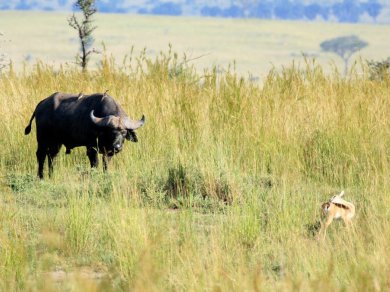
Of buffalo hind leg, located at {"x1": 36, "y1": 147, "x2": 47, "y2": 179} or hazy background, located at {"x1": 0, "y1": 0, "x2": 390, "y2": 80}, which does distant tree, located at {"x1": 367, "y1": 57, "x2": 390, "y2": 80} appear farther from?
hazy background, located at {"x1": 0, "y1": 0, "x2": 390, "y2": 80}

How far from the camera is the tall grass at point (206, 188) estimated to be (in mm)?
5812

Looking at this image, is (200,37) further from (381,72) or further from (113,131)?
(113,131)

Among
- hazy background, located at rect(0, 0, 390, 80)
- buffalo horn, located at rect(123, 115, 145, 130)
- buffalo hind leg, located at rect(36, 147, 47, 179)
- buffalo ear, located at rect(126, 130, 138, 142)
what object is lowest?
hazy background, located at rect(0, 0, 390, 80)

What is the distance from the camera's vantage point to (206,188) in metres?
9.00

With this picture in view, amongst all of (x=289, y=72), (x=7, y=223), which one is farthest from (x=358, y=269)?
(x=289, y=72)

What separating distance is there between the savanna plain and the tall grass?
0.02 metres

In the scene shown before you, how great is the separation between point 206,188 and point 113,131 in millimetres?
2217

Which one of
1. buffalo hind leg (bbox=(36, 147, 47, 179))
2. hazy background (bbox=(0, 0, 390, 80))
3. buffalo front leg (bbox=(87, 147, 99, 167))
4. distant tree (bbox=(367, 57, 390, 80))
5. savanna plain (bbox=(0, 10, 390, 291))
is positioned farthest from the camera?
hazy background (bbox=(0, 0, 390, 80))

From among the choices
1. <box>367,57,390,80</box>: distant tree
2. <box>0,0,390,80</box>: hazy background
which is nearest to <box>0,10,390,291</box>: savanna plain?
<box>367,57,390,80</box>: distant tree

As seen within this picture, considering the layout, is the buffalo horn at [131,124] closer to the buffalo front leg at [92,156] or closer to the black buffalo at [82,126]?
the black buffalo at [82,126]

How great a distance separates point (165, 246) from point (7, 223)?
4.54 feet

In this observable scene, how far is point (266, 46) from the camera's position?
5320 inches

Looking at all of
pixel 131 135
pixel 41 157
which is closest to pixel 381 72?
pixel 131 135

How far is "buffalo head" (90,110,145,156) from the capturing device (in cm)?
1083
